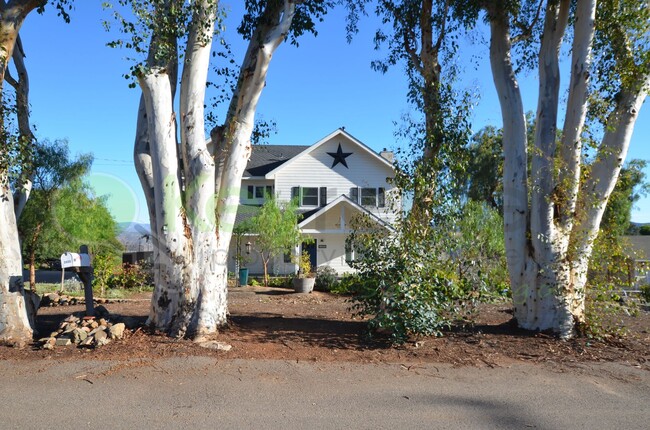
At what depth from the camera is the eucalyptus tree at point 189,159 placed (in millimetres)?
7758

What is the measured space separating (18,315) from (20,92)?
4.81m

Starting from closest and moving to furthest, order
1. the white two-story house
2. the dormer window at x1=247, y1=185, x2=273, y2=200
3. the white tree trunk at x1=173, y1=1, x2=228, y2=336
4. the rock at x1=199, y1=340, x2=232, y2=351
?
the rock at x1=199, y1=340, x2=232, y2=351, the white tree trunk at x1=173, y1=1, x2=228, y2=336, the white two-story house, the dormer window at x1=247, y1=185, x2=273, y2=200

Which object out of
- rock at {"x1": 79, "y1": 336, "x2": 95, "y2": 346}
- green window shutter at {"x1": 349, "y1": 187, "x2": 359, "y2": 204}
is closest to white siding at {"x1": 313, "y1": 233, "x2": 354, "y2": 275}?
green window shutter at {"x1": 349, "y1": 187, "x2": 359, "y2": 204}

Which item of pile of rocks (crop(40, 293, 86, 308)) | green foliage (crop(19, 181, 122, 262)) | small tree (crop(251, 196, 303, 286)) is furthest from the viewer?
small tree (crop(251, 196, 303, 286))

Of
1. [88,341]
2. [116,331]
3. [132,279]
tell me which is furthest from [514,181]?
[132,279]

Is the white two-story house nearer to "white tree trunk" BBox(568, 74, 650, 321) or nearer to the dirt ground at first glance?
the dirt ground

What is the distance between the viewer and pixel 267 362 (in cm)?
670

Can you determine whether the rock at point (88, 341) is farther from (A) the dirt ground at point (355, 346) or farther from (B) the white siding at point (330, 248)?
(B) the white siding at point (330, 248)

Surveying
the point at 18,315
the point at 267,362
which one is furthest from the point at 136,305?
the point at 267,362

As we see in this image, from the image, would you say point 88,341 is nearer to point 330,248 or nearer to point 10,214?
point 10,214

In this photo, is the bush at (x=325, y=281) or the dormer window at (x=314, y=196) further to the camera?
the dormer window at (x=314, y=196)

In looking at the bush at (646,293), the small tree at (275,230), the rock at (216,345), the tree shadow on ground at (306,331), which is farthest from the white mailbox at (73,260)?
the bush at (646,293)

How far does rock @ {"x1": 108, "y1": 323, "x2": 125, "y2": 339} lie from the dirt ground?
12 cm

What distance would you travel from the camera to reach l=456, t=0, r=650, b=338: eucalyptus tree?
26.8 feet
